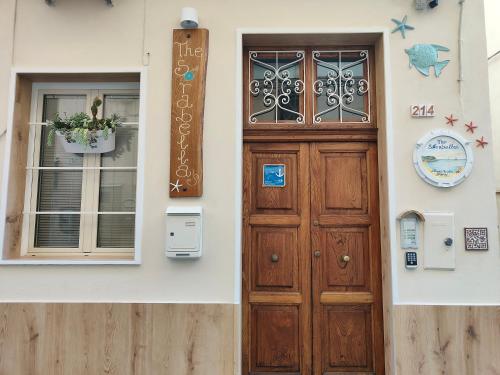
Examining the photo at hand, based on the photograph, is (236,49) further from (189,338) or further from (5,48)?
(189,338)

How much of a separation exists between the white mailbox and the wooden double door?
51cm

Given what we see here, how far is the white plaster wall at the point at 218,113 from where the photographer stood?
340 cm

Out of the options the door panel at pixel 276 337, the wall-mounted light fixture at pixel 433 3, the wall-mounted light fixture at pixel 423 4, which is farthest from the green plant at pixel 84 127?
the wall-mounted light fixture at pixel 433 3

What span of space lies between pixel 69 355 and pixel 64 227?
1.10 m

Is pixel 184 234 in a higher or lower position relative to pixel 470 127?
lower

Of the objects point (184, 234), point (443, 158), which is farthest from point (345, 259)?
point (184, 234)

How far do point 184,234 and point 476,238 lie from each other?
2.45m

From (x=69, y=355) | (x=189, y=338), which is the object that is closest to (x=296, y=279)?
(x=189, y=338)

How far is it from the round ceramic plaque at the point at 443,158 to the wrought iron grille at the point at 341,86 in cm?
58

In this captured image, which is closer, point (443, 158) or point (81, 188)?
point (443, 158)

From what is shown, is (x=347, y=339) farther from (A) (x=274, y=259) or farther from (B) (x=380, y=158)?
(B) (x=380, y=158)

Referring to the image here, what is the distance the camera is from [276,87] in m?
3.78

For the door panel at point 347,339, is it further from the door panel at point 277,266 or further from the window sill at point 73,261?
the window sill at point 73,261

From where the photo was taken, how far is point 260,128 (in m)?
3.74
